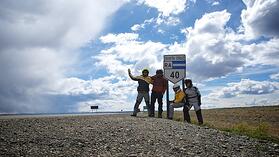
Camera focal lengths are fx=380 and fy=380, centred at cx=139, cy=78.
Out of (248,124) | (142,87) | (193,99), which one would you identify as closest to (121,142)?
(193,99)

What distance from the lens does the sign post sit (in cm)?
2012

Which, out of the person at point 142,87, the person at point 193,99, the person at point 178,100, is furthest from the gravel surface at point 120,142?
the person at point 142,87

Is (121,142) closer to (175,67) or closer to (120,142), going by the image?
(120,142)

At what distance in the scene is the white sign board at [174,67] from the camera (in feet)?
66.0

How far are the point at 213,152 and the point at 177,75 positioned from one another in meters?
10.9

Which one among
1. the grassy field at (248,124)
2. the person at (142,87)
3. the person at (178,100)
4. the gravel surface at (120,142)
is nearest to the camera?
the gravel surface at (120,142)

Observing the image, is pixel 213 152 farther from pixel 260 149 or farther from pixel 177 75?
pixel 177 75

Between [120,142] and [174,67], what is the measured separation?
35.7 ft

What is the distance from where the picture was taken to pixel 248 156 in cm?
943

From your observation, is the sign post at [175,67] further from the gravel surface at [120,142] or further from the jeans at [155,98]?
the gravel surface at [120,142]

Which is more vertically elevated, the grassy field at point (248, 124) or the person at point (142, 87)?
the person at point (142, 87)

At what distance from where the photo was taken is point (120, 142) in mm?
9938

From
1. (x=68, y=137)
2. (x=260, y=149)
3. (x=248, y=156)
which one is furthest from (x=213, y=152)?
(x=68, y=137)

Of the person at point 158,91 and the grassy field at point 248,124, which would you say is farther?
the person at point 158,91
